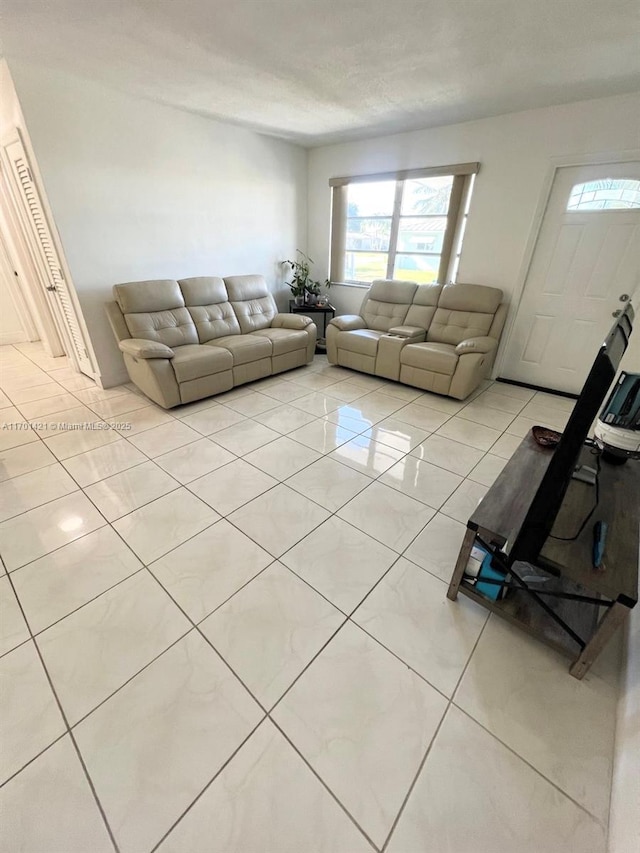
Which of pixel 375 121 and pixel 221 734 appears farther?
pixel 375 121

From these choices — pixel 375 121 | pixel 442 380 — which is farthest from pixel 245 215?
pixel 442 380

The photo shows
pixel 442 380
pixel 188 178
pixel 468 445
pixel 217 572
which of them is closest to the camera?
pixel 217 572

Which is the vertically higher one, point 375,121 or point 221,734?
point 375,121

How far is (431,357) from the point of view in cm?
333

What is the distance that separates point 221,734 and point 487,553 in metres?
1.13

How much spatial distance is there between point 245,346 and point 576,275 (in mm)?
3172

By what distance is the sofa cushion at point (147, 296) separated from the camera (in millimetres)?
3164

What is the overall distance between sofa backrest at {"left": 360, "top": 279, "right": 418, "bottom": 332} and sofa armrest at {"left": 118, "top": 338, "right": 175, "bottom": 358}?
7.70 ft

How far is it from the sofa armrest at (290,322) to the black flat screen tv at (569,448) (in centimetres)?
318

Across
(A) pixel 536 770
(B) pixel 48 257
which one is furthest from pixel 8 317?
(A) pixel 536 770

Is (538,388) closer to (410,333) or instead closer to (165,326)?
(410,333)

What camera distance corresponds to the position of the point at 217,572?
163 centimetres

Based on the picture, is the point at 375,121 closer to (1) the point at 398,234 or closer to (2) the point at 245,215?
(1) the point at 398,234

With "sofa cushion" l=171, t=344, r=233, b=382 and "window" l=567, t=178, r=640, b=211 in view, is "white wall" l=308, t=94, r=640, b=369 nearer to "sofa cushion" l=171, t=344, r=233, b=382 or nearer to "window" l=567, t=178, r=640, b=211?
"window" l=567, t=178, r=640, b=211
